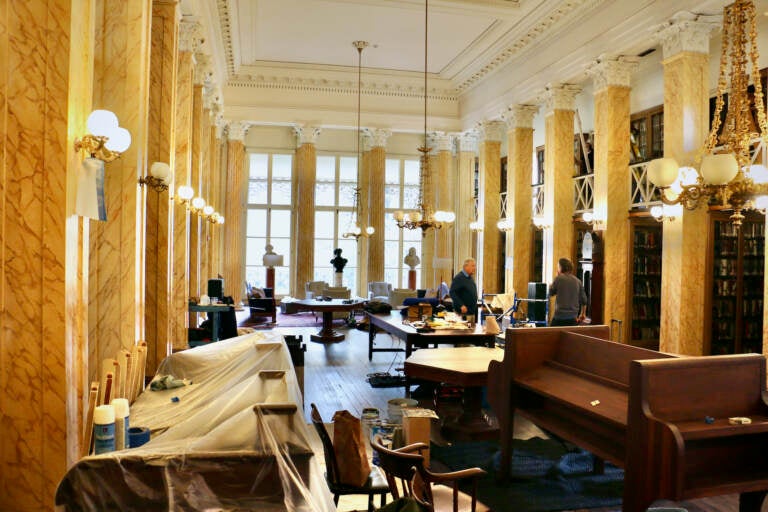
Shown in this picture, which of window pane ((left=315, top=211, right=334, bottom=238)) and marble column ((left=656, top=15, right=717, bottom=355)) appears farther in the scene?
window pane ((left=315, top=211, right=334, bottom=238))

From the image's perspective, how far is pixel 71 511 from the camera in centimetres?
282

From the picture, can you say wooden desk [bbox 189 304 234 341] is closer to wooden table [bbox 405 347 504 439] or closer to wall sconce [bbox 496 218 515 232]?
wooden table [bbox 405 347 504 439]

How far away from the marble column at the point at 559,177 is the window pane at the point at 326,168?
9526 mm

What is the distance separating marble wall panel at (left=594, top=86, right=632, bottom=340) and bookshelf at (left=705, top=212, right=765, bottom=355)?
1.42 m

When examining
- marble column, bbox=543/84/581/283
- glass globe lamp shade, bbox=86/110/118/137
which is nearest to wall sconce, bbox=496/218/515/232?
marble column, bbox=543/84/581/283

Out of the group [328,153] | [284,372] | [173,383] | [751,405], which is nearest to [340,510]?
[284,372]

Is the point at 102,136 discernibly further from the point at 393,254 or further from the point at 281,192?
Result: the point at 393,254

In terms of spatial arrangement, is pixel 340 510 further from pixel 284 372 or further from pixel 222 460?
pixel 222 460

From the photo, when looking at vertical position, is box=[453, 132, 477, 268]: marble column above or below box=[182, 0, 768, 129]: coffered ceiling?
below

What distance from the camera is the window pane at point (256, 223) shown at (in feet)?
66.1

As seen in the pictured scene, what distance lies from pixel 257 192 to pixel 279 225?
51.4 inches

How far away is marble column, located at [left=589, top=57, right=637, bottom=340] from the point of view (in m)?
10.4

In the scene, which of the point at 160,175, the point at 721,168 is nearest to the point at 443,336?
the point at 721,168

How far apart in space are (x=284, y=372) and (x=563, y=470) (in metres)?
2.43
